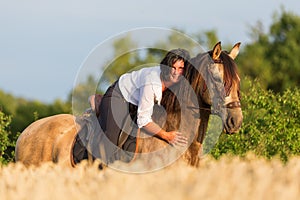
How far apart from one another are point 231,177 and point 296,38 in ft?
160

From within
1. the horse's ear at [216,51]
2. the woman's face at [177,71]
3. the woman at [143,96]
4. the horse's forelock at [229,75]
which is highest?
the horse's ear at [216,51]

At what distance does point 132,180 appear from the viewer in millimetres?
5785

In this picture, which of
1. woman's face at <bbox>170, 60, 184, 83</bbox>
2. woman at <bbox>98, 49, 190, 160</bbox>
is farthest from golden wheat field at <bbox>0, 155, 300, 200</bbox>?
woman's face at <bbox>170, 60, 184, 83</bbox>

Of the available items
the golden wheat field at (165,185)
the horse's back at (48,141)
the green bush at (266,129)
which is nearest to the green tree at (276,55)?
the green bush at (266,129)

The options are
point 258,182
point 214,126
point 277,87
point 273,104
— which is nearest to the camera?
point 258,182

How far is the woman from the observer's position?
9.08 meters

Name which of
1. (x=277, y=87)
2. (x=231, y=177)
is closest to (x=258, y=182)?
(x=231, y=177)

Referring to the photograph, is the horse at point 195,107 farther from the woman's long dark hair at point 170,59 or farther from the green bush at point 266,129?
the green bush at point 266,129

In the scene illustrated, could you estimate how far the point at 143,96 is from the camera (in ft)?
29.7

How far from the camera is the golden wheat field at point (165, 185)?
4926mm

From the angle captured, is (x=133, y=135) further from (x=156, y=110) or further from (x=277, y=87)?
(x=277, y=87)

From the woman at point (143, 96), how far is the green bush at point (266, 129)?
546 cm

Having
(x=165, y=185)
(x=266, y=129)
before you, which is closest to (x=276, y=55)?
(x=266, y=129)

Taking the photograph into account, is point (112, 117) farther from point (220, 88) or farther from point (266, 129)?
point (266, 129)
